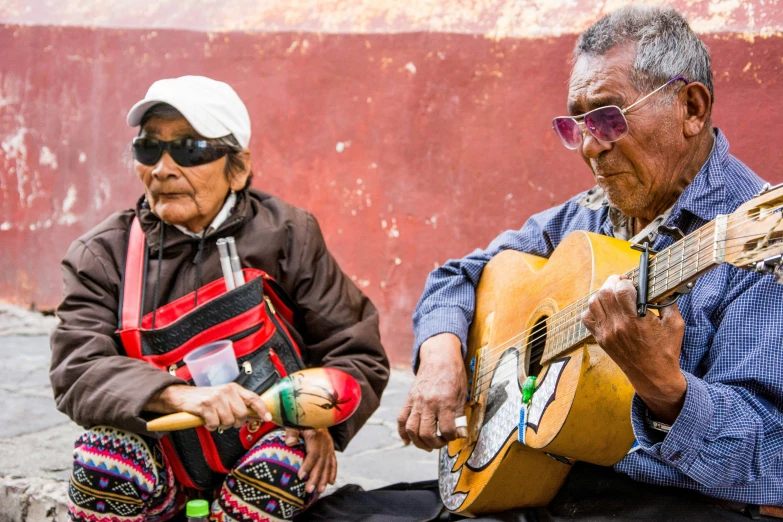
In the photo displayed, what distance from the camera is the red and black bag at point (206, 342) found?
2736 mm

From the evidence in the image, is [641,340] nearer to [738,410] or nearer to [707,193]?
[738,410]

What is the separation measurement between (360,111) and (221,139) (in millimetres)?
2105

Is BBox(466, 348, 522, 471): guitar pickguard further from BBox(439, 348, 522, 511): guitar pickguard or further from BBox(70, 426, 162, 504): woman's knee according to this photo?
BBox(70, 426, 162, 504): woman's knee

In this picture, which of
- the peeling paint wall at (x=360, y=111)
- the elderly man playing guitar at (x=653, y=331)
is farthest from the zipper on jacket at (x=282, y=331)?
the peeling paint wall at (x=360, y=111)

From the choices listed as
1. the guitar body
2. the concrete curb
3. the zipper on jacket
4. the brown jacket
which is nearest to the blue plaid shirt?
the guitar body

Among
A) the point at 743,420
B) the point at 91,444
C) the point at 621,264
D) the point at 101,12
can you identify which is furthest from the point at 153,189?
the point at 101,12

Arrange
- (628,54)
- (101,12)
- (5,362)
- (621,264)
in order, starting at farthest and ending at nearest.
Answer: (101,12), (5,362), (628,54), (621,264)

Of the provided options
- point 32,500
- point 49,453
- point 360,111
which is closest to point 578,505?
point 32,500

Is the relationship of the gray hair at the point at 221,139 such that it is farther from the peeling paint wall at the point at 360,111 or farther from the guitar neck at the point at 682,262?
the peeling paint wall at the point at 360,111

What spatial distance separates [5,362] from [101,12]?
7.61 ft

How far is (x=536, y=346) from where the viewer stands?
98.0 inches

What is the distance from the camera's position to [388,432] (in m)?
A: 4.21

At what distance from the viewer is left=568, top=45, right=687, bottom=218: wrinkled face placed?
2.33m

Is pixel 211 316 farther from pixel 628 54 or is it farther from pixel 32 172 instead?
pixel 32 172
